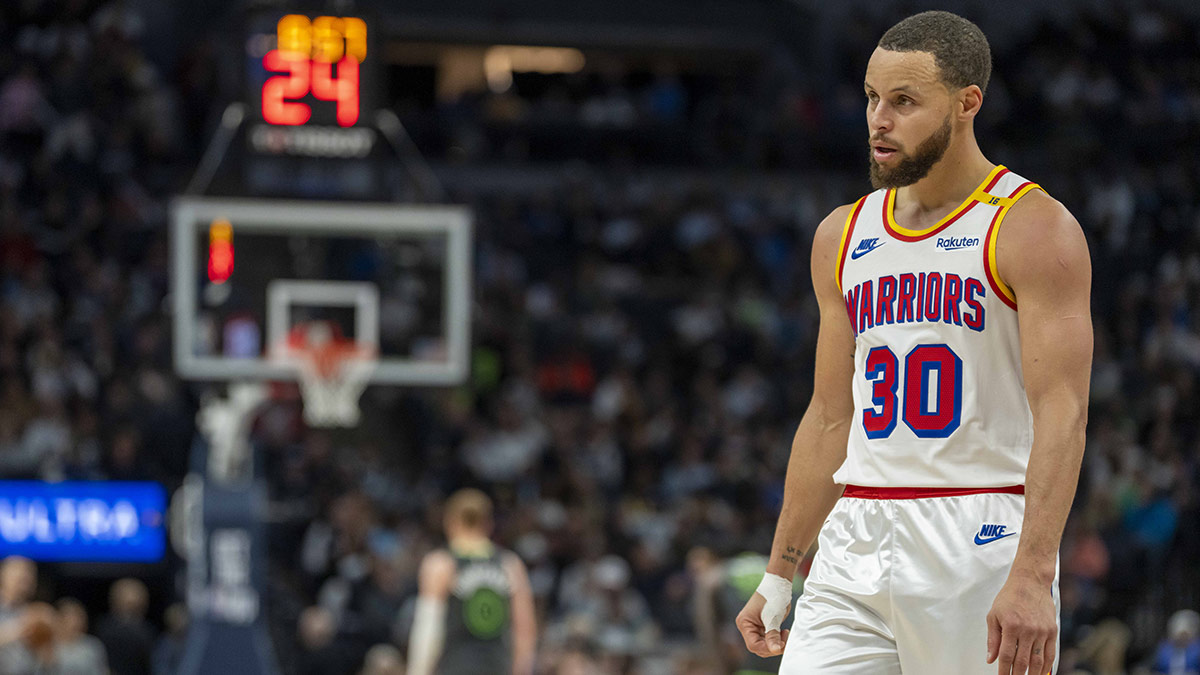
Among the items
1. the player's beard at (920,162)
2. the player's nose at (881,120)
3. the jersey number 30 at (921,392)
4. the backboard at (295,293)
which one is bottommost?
the backboard at (295,293)

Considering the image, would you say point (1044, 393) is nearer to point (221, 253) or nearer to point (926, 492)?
point (926, 492)

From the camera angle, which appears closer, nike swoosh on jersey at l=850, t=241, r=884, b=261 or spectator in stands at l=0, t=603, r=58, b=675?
nike swoosh on jersey at l=850, t=241, r=884, b=261

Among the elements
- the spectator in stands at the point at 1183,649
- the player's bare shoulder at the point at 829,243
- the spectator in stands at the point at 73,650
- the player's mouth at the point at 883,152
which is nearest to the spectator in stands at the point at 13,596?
the spectator in stands at the point at 73,650

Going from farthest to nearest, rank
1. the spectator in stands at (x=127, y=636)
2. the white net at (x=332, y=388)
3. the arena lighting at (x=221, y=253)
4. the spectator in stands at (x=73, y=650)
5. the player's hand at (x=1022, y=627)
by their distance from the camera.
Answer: the spectator in stands at (x=127, y=636) < the arena lighting at (x=221, y=253) < the white net at (x=332, y=388) < the spectator in stands at (x=73, y=650) < the player's hand at (x=1022, y=627)

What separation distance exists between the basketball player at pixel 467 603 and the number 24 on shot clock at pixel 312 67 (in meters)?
3.86

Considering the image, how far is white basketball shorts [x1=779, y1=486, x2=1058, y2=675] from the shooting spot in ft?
11.7

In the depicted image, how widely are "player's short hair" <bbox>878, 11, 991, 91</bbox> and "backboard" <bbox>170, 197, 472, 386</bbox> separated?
8853 mm

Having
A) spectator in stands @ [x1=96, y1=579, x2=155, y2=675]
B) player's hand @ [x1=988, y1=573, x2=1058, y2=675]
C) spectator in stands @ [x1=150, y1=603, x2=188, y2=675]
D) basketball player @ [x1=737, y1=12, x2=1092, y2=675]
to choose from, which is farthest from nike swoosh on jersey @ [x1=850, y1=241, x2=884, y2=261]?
→ spectator in stands @ [x1=96, y1=579, x2=155, y2=675]

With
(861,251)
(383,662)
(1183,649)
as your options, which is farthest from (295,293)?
(861,251)

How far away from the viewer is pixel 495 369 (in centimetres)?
1877

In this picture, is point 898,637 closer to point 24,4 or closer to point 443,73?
point 24,4

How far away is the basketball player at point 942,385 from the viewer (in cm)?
354

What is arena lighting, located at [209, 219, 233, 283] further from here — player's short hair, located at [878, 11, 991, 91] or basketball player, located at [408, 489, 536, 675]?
player's short hair, located at [878, 11, 991, 91]

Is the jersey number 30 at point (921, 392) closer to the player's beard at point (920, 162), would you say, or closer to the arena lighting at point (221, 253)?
the player's beard at point (920, 162)
